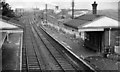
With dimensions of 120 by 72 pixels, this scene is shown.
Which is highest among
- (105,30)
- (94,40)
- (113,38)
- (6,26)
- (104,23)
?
(104,23)

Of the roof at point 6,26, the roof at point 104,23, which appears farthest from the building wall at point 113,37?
the roof at point 6,26

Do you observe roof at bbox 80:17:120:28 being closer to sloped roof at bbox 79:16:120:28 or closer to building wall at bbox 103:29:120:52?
sloped roof at bbox 79:16:120:28

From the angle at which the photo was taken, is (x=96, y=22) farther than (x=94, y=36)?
No

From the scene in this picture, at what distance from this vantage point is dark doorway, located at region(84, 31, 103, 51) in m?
20.3

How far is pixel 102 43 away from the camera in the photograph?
1986 centimetres

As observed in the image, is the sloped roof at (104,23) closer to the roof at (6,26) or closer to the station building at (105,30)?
the station building at (105,30)

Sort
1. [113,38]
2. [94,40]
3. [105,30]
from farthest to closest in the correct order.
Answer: [94,40] → [113,38] → [105,30]

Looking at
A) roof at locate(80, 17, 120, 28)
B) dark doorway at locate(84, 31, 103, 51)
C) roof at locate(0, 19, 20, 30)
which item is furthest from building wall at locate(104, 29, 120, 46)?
roof at locate(0, 19, 20, 30)

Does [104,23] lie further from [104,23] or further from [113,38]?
[113,38]

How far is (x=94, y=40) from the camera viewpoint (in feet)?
70.1

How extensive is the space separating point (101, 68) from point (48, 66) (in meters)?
4.02

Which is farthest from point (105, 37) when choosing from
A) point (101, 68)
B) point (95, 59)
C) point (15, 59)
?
point (15, 59)

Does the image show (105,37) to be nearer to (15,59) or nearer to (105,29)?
(105,29)

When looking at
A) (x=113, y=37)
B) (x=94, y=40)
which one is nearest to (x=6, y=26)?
(x=94, y=40)
